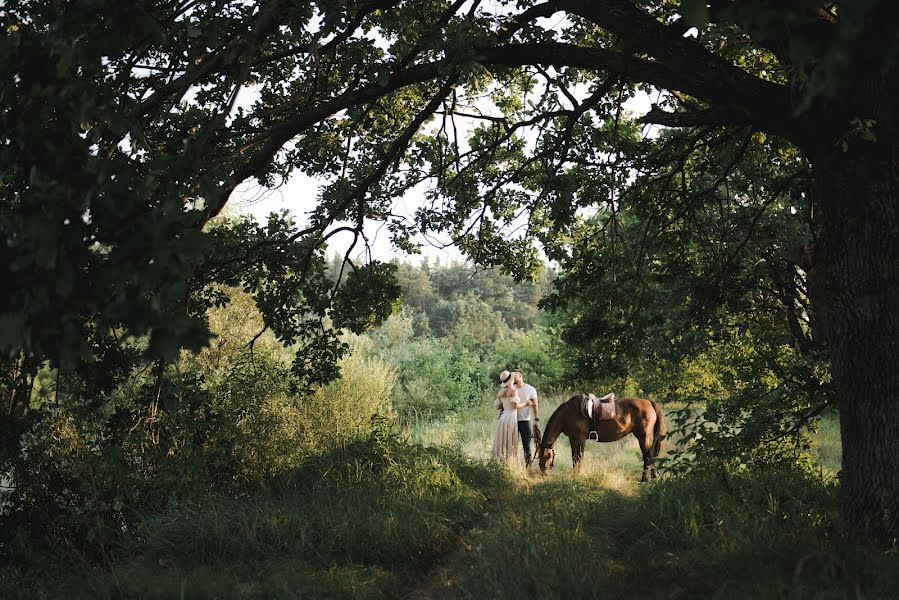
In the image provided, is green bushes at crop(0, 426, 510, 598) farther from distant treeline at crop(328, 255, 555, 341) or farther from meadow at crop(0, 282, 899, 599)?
distant treeline at crop(328, 255, 555, 341)

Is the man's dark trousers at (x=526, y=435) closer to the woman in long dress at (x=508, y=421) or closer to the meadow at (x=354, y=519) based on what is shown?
the woman in long dress at (x=508, y=421)

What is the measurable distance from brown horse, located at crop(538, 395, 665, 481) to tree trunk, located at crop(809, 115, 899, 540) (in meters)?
6.24

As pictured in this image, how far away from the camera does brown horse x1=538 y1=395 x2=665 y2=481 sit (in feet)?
38.5

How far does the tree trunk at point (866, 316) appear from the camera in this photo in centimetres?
480

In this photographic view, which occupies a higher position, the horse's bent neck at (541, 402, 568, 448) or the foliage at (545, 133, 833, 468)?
the foliage at (545, 133, 833, 468)

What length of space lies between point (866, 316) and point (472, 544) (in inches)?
142

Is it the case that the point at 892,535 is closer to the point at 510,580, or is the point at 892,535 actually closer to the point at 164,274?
the point at 510,580

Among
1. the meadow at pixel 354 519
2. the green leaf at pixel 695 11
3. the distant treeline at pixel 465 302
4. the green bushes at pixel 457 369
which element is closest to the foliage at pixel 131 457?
the meadow at pixel 354 519

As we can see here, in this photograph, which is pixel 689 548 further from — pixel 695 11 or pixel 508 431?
pixel 508 431

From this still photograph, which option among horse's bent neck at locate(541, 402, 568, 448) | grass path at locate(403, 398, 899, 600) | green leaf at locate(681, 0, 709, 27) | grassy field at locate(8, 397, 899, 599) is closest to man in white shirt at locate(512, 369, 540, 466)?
horse's bent neck at locate(541, 402, 568, 448)

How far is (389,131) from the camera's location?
8.80 m

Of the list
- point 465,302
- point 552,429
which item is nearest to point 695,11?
point 552,429

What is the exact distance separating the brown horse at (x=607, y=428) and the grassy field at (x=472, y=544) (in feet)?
10.2

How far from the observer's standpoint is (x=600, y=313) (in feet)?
25.9
